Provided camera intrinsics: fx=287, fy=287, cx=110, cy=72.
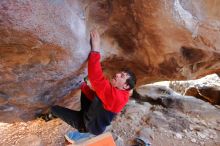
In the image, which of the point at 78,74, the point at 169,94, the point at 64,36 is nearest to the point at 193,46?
the point at 78,74

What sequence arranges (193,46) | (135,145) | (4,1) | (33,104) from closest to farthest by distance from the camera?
(4,1) < (33,104) < (193,46) < (135,145)

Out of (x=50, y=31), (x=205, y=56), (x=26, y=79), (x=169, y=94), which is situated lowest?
(x=169, y=94)

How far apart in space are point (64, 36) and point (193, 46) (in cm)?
146

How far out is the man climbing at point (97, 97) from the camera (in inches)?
93.1

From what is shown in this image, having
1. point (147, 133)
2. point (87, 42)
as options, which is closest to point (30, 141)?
point (147, 133)

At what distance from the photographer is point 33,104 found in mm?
2771

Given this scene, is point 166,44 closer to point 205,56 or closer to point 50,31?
point 205,56

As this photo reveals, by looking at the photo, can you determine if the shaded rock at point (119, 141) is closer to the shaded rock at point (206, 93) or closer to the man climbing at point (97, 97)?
the man climbing at point (97, 97)

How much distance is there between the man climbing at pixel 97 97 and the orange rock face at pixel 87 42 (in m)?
0.11

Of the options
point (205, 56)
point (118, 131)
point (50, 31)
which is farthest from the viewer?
point (118, 131)

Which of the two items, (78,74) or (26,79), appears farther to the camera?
(78,74)

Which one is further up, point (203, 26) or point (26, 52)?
point (203, 26)

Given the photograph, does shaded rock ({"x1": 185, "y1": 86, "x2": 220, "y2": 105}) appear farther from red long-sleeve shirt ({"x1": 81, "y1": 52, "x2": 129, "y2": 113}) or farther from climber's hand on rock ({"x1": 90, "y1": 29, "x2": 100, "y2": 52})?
climber's hand on rock ({"x1": 90, "y1": 29, "x2": 100, "y2": 52})

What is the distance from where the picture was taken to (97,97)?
2703mm
